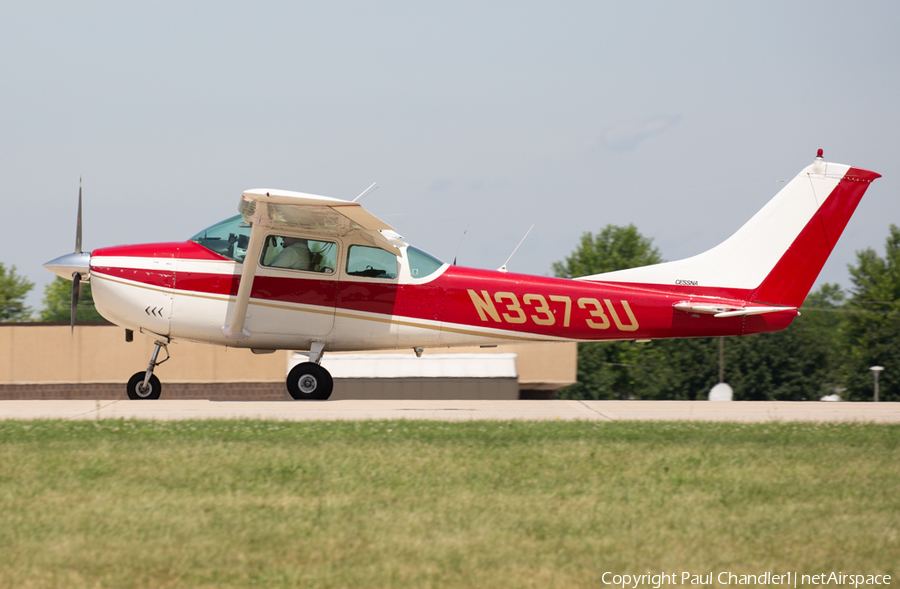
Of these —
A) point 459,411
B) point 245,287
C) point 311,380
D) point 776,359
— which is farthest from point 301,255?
point 776,359

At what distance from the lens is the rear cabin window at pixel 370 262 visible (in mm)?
11617

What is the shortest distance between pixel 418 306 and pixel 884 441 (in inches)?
237

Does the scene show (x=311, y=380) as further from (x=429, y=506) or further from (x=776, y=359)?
(x=776, y=359)

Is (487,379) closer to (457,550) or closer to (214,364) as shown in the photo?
(214,364)

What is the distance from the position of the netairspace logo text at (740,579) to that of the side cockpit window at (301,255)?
311 inches

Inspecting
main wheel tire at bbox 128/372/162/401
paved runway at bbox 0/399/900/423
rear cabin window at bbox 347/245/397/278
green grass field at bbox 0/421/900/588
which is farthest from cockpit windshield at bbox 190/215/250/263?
green grass field at bbox 0/421/900/588

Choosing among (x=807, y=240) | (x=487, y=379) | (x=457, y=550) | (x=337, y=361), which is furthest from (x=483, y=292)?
(x=337, y=361)

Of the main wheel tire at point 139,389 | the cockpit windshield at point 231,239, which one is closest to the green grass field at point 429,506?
the cockpit windshield at point 231,239

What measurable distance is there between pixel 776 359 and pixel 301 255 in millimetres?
57543

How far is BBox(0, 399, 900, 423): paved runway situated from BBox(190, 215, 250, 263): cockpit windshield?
6.68 ft

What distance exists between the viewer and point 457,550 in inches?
181

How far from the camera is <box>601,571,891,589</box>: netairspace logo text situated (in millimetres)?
4195

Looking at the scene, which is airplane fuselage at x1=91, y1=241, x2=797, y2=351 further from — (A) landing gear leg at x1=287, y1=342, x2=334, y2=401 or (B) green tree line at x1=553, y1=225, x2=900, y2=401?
(B) green tree line at x1=553, y1=225, x2=900, y2=401

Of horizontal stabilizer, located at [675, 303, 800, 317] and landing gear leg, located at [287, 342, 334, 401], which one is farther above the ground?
horizontal stabilizer, located at [675, 303, 800, 317]
